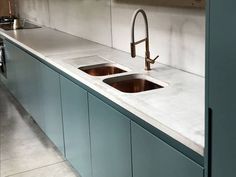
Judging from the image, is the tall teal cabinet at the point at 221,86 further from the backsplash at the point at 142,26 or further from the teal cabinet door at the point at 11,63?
the teal cabinet door at the point at 11,63

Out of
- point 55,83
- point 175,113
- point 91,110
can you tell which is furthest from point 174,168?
point 55,83

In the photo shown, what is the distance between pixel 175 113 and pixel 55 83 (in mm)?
1506

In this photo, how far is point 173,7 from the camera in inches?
98.1

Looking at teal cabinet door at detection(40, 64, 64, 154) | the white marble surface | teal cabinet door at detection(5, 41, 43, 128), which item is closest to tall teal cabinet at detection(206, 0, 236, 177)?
the white marble surface

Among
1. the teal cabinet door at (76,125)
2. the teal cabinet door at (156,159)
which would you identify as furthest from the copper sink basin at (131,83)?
the teal cabinet door at (156,159)

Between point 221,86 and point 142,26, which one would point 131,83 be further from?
point 221,86

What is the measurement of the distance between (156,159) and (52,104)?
5.57 ft

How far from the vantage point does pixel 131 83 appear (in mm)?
2510

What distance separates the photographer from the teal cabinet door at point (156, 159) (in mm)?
1470

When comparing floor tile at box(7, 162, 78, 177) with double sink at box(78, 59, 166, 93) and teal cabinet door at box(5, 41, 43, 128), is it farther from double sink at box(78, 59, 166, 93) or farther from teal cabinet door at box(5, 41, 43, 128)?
double sink at box(78, 59, 166, 93)

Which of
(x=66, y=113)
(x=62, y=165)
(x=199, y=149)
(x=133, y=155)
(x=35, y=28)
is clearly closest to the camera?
(x=199, y=149)

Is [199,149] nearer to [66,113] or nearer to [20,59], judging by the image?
[66,113]

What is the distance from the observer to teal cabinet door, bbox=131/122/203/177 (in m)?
1.47

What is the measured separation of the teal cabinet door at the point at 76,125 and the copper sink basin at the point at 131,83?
0.20m
